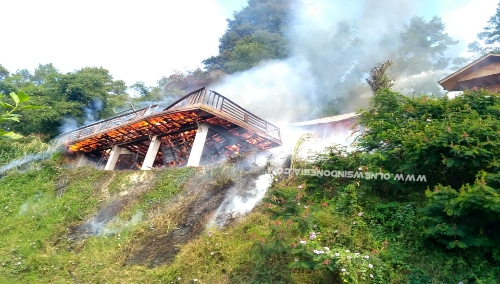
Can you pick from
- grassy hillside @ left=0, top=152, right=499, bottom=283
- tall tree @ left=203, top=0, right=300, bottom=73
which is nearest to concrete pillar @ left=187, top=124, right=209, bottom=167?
grassy hillside @ left=0, top=152, right=499, bottom=283

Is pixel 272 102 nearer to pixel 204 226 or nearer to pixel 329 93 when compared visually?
pixel 329 93

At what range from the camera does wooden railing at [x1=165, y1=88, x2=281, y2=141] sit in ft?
50.0

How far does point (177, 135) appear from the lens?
18.1 meters

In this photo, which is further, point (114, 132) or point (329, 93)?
point (329, 93)

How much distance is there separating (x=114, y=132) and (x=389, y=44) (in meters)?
29.7

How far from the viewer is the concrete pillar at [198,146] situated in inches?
606

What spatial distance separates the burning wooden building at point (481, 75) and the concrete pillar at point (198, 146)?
10.3 meters

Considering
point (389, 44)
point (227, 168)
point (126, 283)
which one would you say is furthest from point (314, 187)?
point (389, 44)

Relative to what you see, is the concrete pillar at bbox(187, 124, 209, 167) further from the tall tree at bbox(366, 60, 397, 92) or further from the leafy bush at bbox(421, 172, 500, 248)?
the leafy bush at bbox(421, 172, 500, 248)

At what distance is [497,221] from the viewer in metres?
5.75

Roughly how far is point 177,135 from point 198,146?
2772 millimetres

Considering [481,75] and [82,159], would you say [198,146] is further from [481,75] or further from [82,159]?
[481,75]

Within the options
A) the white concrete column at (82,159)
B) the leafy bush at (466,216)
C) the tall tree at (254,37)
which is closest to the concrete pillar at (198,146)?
the white concrete column at (82,159)

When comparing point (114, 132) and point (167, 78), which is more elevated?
point (167, 78)
